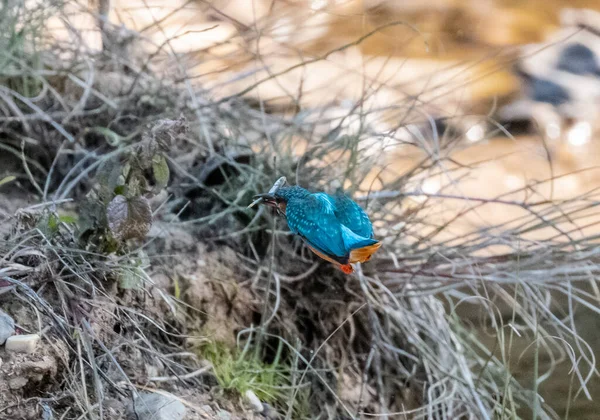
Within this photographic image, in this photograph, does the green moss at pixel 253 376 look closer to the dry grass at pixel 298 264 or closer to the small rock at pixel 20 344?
the dry grass at pixel 298 264

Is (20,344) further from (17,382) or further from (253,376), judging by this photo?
(253,376)

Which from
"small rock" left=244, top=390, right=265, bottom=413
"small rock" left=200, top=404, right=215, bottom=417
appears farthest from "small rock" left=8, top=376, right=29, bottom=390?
"small rock" left=244, top=390, right=265, bottom=413

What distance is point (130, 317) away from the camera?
1109mm

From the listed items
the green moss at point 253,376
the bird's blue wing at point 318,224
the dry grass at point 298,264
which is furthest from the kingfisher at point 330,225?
the green moss at point 253,376

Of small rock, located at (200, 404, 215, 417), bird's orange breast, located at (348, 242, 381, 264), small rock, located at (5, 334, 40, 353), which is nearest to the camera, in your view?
bird's orange breast, located at (348, 242, 381, 264)

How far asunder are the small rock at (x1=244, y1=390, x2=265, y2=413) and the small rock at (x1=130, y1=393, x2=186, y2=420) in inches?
8.0

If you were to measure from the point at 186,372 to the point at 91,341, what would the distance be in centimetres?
22

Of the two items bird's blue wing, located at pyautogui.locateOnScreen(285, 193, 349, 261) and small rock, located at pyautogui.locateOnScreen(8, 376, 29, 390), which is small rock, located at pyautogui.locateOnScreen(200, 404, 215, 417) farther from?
bird's blue wing, located at pyautogui.locateOnScreen(285, 193, 349, 261)

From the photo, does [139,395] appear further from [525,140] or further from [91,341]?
[525,140]

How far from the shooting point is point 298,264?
4.94 feet

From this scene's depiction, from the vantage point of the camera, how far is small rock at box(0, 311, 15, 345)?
944 mm

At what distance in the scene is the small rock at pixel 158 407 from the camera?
3.25ft

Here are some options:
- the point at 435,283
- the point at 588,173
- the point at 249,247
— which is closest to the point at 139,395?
the point at 249,247

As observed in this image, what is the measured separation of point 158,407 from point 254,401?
255 mm
